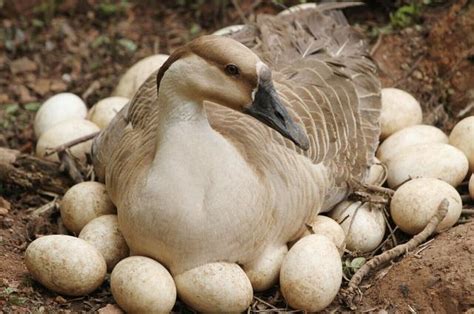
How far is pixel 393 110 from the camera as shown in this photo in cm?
495

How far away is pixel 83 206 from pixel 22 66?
1.99 m

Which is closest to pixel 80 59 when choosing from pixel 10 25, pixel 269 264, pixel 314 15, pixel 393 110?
pixel 10 25

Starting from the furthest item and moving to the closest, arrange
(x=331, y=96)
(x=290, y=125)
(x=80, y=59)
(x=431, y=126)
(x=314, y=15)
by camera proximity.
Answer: (x=80, y=59)
(x=314, y=15)
(x=431, y=126)
(x=331, y=96)
(x=290, y=125)

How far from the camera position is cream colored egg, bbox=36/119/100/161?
4841 millimetres

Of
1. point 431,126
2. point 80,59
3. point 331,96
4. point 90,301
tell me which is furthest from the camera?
point 80,59

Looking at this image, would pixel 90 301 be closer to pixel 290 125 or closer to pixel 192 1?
pixel 290 125

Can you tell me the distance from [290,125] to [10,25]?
3.34 m

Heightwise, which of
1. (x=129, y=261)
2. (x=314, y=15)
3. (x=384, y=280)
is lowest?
(x=384, y=280)

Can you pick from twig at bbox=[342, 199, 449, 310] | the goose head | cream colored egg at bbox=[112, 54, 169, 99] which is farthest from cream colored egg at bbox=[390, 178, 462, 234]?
cream colored egg at bbox=[112, 54, 169, 99]

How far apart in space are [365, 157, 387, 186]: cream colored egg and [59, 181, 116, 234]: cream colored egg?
1233mm

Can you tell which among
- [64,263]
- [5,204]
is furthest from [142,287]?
[5,204]

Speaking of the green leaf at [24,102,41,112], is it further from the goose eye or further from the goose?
the goose eye

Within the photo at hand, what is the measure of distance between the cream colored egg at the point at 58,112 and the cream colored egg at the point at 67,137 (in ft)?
0.55

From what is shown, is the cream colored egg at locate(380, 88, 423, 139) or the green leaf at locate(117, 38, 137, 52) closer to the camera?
the cream colored egg at locate(380, 88, 423, 139)
